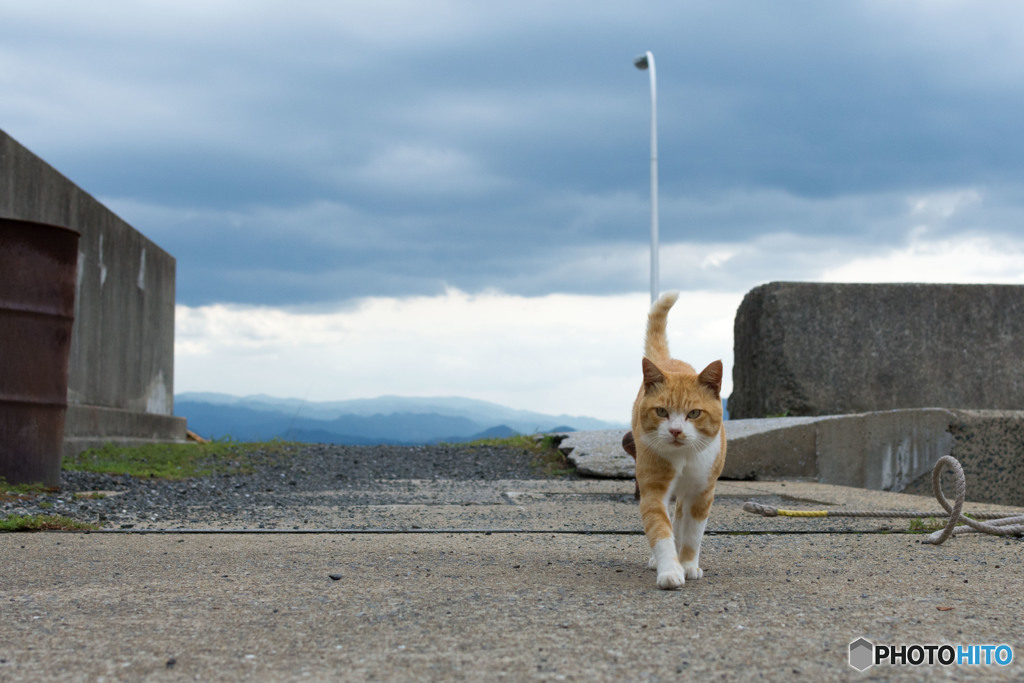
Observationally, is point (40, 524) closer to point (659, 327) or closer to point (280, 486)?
point (280, 486)

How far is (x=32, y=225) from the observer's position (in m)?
5.35

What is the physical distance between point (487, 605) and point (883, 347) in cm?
748

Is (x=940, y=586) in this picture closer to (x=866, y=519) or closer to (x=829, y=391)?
(x=866, y=519)

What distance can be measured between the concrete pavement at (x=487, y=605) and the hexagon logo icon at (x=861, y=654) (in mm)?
28

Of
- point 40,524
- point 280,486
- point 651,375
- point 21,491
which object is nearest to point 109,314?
point 280,486

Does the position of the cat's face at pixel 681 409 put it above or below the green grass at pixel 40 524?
above

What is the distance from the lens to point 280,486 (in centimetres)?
667

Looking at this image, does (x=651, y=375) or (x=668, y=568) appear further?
(x=651, y=375)

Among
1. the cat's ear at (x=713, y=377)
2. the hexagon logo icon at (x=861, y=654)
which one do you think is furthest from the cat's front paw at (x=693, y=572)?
the hexagon logo icon at (x=861, y=654)

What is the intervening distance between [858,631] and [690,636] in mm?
423

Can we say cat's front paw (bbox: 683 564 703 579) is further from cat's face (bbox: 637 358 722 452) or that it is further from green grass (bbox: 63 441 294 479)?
green grass (bbox: 63 441 294 479)

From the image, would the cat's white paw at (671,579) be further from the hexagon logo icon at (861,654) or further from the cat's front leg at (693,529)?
the hexagon logo icon at (861,654)

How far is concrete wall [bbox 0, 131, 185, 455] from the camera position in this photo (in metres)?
7.56

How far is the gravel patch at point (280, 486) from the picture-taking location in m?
4.69
